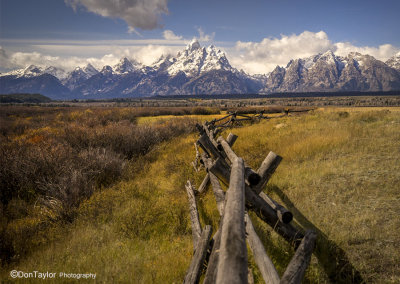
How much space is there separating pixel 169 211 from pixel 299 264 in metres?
3.77

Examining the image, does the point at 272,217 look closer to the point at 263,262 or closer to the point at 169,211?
the point at 263,262

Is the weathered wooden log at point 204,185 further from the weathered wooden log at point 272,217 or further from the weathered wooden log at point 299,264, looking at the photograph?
the weathered wooden log at point 299,264

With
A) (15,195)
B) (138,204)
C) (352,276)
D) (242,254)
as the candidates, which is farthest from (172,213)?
(15,195)

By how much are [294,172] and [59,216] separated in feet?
23.0

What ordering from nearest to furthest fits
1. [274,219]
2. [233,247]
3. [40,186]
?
1. [233,247]
2. [274,219]
3. [40,186]

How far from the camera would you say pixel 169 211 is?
559 cm

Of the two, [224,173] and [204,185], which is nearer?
[224,173]

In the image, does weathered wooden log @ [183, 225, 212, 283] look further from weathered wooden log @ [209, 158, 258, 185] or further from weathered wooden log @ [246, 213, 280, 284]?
weathered wooden log @ [209, 158, 258, 185]

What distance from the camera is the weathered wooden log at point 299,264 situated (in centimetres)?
228

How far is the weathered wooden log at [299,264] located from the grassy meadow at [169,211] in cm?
96

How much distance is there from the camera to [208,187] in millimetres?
6551

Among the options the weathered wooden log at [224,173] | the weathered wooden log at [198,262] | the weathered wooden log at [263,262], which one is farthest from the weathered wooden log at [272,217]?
the weathered wooden log at [198,262]

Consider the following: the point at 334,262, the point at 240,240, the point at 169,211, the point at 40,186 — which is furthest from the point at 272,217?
the point at 40,186

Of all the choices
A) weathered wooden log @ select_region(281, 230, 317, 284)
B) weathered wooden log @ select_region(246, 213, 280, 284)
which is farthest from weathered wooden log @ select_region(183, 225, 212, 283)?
weathered wooden log @ select_region(281, 230, 317, 284)
